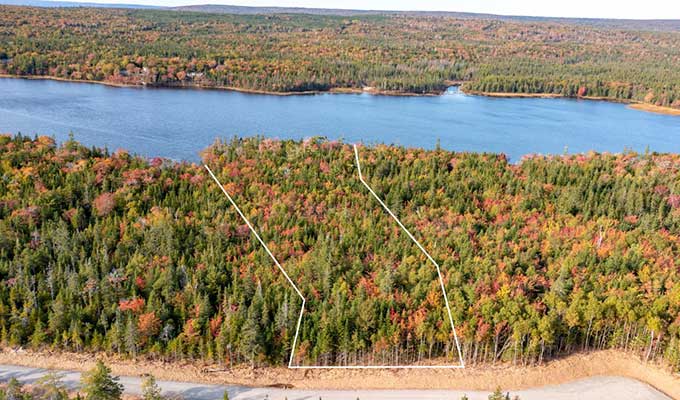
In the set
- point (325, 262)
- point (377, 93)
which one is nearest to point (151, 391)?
point (325, 262)

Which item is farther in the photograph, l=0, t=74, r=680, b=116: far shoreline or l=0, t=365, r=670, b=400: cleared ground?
l=0, t=74, r=680, b=116: far shoreline

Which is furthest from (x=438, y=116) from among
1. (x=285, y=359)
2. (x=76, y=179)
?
(x=285, y=359)

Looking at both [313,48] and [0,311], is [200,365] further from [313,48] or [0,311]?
[313,48]

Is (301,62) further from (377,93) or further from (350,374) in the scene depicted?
(350,374)

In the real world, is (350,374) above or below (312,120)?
below

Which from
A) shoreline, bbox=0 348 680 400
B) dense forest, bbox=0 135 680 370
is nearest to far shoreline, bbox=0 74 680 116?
dense forest, bbox=0 135 680 370

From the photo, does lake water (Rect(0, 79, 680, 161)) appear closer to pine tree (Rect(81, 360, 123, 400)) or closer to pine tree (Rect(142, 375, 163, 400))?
pine tree (Rect(142, 375, 163, 400))

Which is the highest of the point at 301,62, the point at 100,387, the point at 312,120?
the point at 301,62
